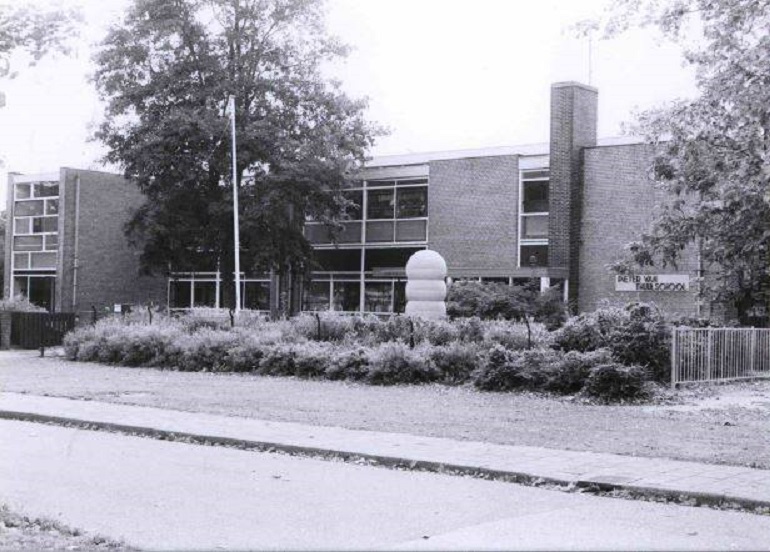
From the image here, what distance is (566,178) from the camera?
37.2 metres

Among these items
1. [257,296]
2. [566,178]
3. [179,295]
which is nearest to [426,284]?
[566,178]

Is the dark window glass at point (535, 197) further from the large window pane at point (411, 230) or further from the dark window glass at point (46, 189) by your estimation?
the dark window glass at point (46, 189)

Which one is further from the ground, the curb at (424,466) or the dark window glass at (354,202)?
the dark window glass at (354,202)

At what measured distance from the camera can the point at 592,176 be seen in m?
37.3

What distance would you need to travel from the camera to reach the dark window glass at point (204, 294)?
50.6 m

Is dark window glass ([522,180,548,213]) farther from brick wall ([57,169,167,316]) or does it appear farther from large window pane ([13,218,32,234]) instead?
large window pane ([13,218,32,234])

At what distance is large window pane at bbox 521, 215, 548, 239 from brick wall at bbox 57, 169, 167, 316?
62.6ft

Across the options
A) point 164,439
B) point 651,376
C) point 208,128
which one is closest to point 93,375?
point 164,439

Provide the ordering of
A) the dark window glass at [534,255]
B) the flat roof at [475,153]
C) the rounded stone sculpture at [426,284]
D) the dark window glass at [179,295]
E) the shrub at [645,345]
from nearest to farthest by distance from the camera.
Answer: the shrub at [645,345], the rounded stone sculpture at [426,284], the flat roof at [475,153], the dark window glass at [534,255], the dark window glass at [179,295]

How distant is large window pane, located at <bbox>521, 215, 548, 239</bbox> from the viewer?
39.0 m

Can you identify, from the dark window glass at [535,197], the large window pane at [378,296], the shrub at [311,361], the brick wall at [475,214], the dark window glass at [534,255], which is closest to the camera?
the shrub at [311,361]

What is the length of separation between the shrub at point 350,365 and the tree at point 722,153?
746cm

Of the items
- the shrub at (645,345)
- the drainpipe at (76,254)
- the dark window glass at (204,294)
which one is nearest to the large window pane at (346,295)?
the dark window glass at (204,294)

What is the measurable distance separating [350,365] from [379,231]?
77.8ft
